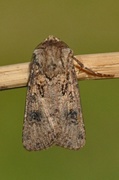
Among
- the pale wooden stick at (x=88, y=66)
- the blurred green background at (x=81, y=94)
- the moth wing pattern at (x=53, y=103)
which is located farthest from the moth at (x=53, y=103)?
the blurred green background at (x=81, y=94)

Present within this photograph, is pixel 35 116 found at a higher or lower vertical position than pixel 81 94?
lower

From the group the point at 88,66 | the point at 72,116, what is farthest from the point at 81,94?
the point at 88,66

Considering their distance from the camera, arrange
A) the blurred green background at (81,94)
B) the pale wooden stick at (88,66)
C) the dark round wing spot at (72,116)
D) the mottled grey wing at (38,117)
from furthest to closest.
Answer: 1. the blurred green background at (81,94)
2. the dark round wing spot at (72,116)
3. the mottled grey wing at (38,117)
4. the pale wooden stick at (88,66)

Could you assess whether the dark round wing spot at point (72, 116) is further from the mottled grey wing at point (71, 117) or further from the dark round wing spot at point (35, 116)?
the dark round wing spot at point (35, 116)

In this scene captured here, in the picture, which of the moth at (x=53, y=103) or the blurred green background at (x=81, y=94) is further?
the blurred green background at (x=81, y=94)

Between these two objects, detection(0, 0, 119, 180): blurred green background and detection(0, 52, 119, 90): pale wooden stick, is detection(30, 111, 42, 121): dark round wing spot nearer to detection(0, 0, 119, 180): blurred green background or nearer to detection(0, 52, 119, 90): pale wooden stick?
detection(0, 52, 119, 90): pale wooden stick

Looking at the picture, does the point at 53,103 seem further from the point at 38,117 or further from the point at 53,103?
the point at 38,117
